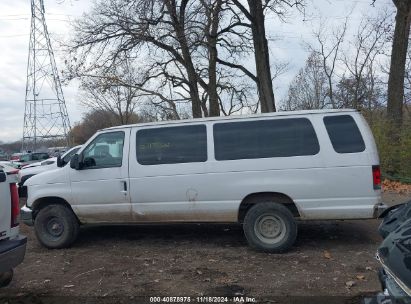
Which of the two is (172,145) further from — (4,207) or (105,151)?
(4,207)

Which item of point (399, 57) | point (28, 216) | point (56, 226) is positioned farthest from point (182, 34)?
point (56, 226)

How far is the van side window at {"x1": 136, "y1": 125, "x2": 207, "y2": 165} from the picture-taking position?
7473mm

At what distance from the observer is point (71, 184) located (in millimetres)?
7855

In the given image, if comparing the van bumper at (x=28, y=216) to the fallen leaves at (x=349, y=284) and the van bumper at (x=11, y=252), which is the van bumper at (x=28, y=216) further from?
the fallen leaves at (x=349, y=284)

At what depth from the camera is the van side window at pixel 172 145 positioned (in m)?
7.47

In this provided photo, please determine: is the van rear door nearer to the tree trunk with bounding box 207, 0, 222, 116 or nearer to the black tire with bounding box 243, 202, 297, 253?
the black tire with bounding box 243, 202, 297, 253

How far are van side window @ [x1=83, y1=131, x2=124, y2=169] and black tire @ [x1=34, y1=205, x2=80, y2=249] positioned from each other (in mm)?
894

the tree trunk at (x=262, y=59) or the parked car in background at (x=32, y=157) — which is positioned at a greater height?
the tree trunk at (x=262, y=59)

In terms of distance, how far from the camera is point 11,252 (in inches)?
193

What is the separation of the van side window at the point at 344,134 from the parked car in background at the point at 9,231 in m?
4.45

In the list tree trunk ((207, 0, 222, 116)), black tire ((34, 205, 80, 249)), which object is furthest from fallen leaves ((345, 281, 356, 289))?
tree trunk ((207, 0, 222, 116))

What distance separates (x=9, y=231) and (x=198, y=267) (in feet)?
8.59

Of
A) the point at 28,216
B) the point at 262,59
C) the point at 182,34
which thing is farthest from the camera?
the point at 182,34

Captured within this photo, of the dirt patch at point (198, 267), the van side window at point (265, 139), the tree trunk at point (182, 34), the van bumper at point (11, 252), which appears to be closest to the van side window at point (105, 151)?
the dirt patch at point (198, 267)
